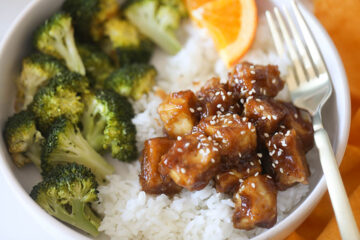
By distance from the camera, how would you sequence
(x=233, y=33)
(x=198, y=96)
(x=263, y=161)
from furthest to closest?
(x=233, y=33) → (x=198, y=96) → (x=263, y=161)

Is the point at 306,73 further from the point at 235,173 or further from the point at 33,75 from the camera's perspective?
the point at 33,75

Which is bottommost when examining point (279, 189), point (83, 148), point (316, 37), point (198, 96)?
point (279, 189)

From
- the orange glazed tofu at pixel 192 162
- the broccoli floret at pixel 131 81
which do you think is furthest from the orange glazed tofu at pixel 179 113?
the broccoli floret at pixel 131 81

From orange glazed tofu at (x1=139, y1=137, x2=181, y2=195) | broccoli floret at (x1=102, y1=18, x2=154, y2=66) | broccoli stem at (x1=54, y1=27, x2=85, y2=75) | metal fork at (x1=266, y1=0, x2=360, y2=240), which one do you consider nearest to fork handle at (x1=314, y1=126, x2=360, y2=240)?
metal fork at (x1=266, y1=0, x2=360, y2=240)

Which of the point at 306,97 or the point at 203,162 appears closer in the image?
the point at 203,162

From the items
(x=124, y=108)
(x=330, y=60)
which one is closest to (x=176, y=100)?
(x=124, y=108)

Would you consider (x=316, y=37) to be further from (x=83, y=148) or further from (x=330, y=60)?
(x=83, y=148)

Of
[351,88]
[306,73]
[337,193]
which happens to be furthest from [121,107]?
[351,88]

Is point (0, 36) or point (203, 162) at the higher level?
point (0, 36)

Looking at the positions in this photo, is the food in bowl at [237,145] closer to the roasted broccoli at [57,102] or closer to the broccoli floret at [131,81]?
the broccoli floret at [131,81]
